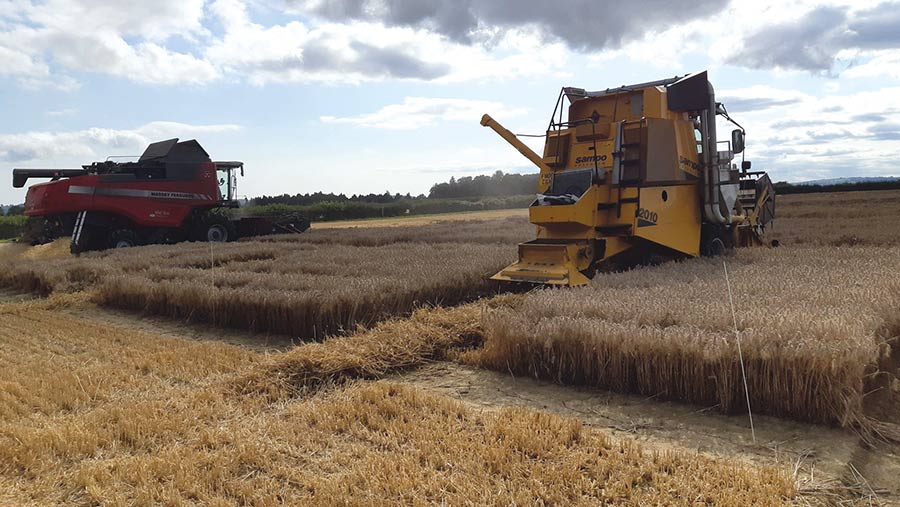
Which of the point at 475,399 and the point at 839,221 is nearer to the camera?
the point at 475,399

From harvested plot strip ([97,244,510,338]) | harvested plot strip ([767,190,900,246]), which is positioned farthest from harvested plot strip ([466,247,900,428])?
harvested plot strip ([767,190,900,246])

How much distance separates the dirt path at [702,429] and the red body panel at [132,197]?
579 inches

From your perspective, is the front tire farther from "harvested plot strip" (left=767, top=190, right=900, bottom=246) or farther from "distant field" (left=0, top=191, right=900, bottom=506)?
"harvested plot strip" (left=767, top=190, right=900, bottom=246)

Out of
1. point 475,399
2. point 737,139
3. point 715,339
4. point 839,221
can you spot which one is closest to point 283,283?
point 475,399

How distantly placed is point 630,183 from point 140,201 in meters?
14.1

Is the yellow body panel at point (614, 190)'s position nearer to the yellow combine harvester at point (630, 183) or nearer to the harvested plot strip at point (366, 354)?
the yellow combine harvester at point (630, 183)

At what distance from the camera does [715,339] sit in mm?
4570

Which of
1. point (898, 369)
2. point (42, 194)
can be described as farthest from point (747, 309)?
point (42, 194)

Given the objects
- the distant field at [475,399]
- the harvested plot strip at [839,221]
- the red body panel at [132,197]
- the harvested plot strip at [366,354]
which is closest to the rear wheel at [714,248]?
the distant field at [475,399]

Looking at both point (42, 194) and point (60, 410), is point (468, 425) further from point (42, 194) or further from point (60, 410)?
point (42, 194)

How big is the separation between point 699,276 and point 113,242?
1547 cm

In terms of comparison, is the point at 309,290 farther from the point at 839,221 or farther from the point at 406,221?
the point at 406,221

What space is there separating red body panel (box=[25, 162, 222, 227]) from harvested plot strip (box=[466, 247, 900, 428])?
14.6 meters

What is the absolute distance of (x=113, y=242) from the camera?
17.2m
